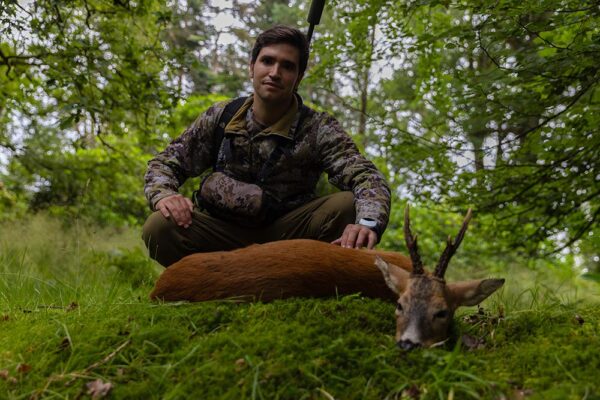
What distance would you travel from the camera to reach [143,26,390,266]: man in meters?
4.18

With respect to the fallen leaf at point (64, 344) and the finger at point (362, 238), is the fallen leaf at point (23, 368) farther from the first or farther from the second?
the finger at point (362, 238)

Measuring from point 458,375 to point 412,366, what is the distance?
20 centimetres

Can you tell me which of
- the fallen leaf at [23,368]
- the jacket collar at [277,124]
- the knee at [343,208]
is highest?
the jacket collar at [277,124]

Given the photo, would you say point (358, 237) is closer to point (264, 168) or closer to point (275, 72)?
point (264, 168)

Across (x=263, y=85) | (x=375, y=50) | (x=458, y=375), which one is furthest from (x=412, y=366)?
(x=375, y=50)

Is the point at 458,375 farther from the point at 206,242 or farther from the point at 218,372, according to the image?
the point at 206,242

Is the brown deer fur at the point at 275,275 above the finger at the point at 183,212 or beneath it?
beneath

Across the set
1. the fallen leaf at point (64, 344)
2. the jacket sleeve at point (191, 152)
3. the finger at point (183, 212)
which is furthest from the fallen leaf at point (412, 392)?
the jacket sleeve at point (191, 152)

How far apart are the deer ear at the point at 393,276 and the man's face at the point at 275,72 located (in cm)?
177

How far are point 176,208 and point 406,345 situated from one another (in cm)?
201

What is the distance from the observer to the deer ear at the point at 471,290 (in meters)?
2.87

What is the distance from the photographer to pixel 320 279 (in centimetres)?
311

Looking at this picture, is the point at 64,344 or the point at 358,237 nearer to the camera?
the point at 64,344

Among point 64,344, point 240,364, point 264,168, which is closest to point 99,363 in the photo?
point 64,344
